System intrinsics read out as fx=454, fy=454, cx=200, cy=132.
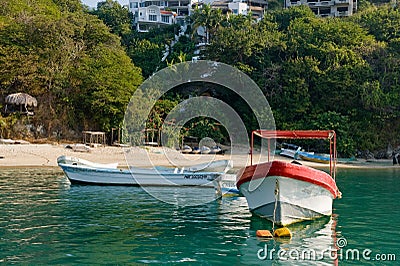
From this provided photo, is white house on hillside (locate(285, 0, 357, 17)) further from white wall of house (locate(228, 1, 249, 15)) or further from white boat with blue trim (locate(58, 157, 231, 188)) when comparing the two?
white boat with blue trim (locate(58, 157, 231, 188))

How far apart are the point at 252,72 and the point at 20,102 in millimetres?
25615

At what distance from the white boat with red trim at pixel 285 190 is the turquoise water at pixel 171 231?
1.57 feet

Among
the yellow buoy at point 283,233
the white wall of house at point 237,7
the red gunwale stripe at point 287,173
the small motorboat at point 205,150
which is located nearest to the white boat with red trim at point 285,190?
the red gunwale stripe at point 287,173

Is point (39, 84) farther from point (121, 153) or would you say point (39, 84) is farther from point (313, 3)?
point (313, 3)

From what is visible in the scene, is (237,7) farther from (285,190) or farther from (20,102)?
(285,190)

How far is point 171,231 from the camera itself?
14.2m

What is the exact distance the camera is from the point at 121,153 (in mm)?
40625

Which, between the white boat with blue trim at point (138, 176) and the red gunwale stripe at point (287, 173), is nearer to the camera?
the red gunwale stripe at point (287, 173)

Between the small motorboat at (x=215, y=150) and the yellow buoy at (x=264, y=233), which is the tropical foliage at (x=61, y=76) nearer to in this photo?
the small motorboat at (x=215, y=150)

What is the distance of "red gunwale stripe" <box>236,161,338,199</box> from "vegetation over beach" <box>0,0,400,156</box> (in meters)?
31.6

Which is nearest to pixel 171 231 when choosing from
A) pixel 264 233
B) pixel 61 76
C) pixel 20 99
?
pixel 264 233

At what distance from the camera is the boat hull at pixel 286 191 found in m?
14.2

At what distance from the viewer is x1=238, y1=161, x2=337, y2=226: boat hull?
14.2m

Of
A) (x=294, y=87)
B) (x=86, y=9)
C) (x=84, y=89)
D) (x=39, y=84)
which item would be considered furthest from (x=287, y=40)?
(x=86, y=9)
